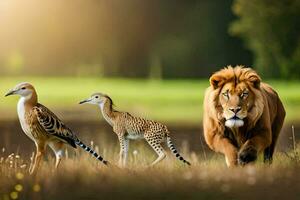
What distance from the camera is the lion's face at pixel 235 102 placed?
392 centimetres

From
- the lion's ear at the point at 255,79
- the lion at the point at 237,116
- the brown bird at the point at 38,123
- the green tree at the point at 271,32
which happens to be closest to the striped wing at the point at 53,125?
the brown bird at the point at 38,123

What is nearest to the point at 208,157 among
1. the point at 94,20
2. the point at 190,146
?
the point at 190,146

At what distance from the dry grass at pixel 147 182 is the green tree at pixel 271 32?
0.53 m

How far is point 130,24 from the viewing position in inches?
171

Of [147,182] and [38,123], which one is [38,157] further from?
[147,182]

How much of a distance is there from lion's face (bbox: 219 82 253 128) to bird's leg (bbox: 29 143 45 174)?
2.08 ft

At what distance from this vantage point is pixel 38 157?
4.00 m

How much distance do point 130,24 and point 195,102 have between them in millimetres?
384

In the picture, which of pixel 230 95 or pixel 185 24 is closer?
pixel 230 95

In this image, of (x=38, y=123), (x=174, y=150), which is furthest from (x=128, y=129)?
(x=38, y=123)

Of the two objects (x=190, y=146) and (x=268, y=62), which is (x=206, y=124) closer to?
(x=190, y=146)

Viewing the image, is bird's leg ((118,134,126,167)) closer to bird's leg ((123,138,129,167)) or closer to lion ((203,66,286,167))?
bird's leg ((123,138,129,167))

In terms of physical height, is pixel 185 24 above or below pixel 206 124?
above

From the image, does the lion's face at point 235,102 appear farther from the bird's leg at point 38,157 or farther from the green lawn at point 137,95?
the bird's leg at point 38,157
